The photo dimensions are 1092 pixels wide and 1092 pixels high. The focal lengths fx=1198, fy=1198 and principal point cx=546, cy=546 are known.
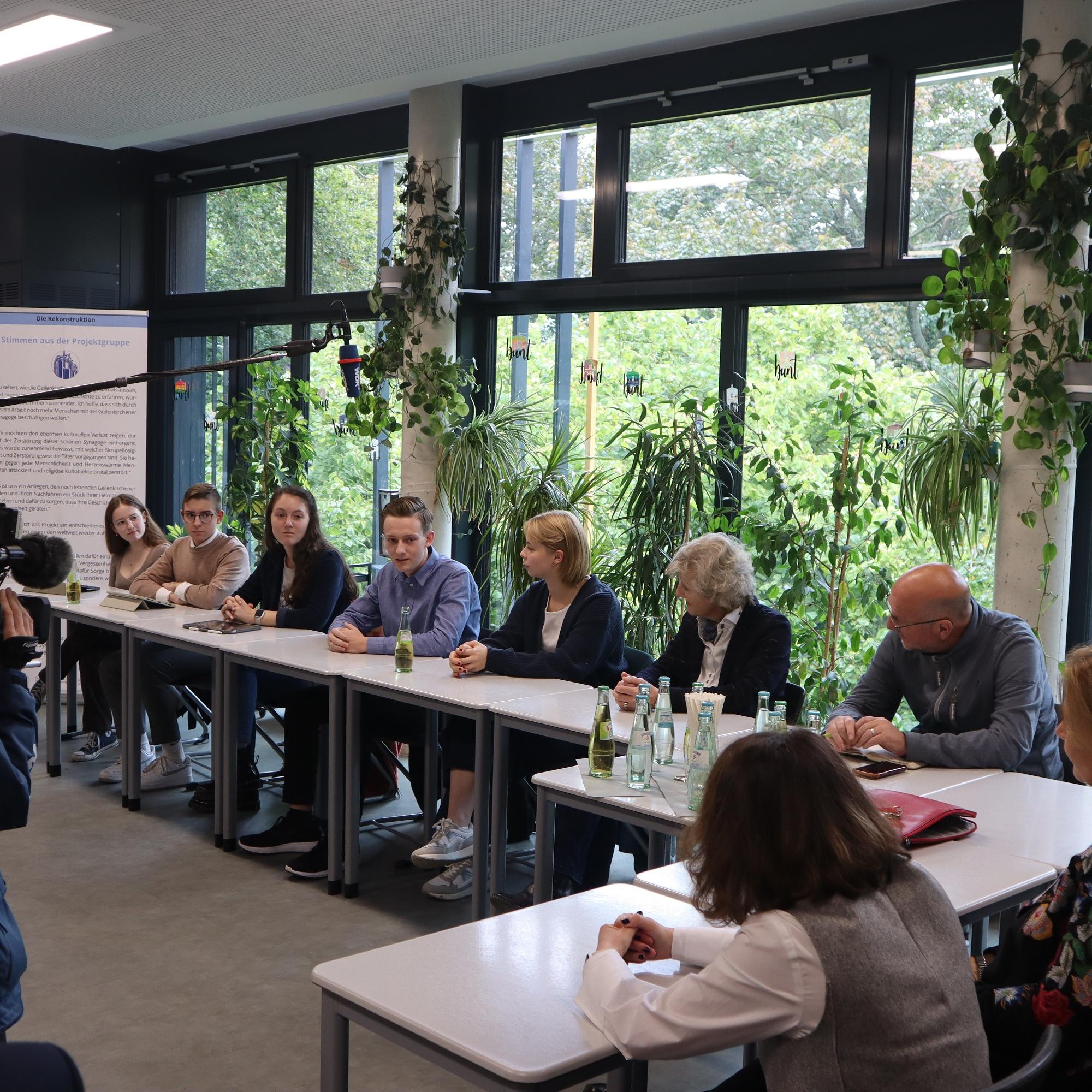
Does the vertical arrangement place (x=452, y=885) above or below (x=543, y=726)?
below

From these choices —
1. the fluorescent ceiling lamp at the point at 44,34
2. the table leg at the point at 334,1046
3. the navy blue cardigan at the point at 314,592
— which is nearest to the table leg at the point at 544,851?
the table leg at the point at 334,1046

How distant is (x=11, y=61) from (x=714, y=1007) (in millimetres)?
5121

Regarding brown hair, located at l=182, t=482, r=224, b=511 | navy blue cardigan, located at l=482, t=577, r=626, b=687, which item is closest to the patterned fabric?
navy blue cardigan, located at l=482, t=577, r=626, b=687

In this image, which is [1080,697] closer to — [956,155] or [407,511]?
[407,511]

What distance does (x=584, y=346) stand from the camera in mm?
5523

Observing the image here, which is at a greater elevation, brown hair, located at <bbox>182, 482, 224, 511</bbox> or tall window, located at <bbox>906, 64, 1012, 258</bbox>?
tall window, located at <bbox>906, 64, 1012, 258</bbox>

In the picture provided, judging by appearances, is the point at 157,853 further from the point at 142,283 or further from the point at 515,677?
the point at 142,283

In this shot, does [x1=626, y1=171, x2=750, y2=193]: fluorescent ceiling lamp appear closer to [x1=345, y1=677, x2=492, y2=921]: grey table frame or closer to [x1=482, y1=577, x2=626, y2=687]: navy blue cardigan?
[x1=482, y1=577, x2=626, y2=687]: navy blue cardigan

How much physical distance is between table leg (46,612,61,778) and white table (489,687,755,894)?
2274 mm

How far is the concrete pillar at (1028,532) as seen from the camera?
3.74 m

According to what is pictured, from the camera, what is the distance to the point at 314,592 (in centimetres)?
475

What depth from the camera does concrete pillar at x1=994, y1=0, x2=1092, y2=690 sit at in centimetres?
374

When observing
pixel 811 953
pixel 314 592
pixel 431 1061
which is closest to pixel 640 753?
pixel 431 1061

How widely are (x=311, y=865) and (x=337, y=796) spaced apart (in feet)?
1.11
